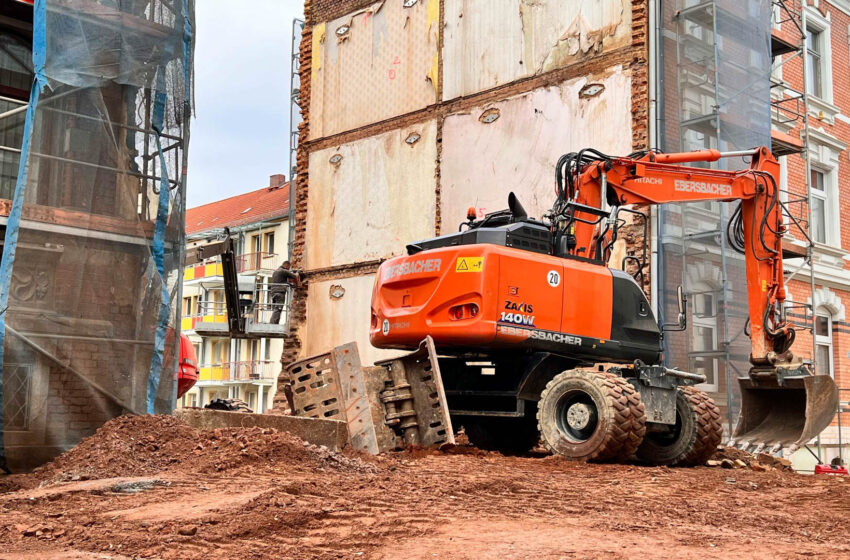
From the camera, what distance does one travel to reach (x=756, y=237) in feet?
42.9

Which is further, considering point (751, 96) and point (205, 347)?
point (205, 347)

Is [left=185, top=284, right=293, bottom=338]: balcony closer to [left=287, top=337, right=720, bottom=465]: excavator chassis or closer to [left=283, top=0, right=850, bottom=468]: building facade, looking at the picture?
[left=283, top=0, right=850, bottom=468]: building facade

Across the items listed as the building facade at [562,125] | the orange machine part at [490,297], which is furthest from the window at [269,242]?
the orange machine part at [490,297]

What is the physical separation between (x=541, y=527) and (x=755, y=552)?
136cm

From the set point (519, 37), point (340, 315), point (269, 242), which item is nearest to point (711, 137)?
point (519, 37)

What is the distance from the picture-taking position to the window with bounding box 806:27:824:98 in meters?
21.6

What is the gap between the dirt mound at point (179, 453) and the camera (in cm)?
876

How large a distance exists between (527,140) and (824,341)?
24.4 feet

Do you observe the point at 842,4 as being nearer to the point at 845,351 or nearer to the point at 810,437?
the point at 845,351

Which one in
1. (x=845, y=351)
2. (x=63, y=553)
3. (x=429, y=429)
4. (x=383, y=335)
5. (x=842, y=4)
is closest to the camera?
(x=63, y=553)

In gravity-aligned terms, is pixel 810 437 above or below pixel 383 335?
below

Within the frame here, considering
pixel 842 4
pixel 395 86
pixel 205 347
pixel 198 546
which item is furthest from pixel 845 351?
pixel 205 347

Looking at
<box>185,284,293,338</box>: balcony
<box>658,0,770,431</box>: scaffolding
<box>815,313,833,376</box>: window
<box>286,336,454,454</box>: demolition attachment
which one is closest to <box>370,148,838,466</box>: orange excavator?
<box>286,336,454,454</box>: demolition attachment

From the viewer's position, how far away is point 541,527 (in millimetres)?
6316
